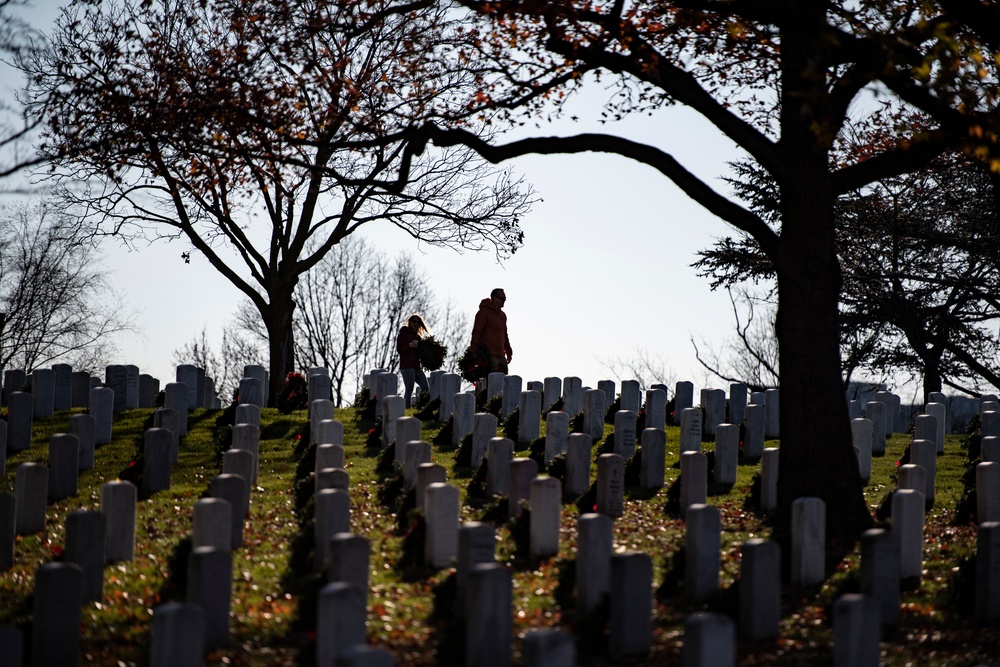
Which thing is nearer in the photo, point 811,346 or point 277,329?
point 811,346

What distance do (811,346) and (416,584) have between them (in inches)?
164

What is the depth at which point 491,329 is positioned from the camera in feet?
57.3

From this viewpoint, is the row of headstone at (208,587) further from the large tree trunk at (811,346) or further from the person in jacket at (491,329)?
the person in jacket at (491,329)

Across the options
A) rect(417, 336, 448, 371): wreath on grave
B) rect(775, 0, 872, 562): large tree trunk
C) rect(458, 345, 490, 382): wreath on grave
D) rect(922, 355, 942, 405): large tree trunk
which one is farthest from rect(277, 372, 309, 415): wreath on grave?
rect(922, 355, 942, 405): large tree trunk

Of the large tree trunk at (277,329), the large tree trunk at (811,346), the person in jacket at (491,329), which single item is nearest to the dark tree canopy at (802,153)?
the large tree trunk at (811,346)

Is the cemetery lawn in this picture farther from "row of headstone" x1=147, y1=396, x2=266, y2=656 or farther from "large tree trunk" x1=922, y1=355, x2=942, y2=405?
"large tree trunk" x1=922, y1=355, x2=942, y2=405

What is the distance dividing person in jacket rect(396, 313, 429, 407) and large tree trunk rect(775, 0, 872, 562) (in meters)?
8.61

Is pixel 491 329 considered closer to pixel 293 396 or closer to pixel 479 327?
pixel 479 327

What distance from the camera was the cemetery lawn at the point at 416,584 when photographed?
20.7ft

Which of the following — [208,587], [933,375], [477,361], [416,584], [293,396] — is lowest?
[416,584]

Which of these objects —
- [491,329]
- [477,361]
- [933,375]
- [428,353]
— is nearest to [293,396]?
[428,353]

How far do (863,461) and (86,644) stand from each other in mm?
8906

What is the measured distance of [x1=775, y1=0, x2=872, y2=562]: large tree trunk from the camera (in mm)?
9266

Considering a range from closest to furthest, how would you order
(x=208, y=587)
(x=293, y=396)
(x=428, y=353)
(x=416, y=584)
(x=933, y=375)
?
(x=208, y=587) → (x=416, y=584) → (x=293, y=396) → (x=428, y=353) → (x=933, y=375)
